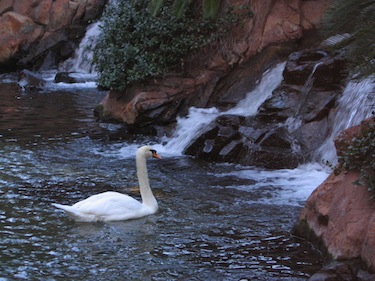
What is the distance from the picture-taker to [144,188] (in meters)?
8.23

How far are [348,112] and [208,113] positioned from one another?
3.29 metres

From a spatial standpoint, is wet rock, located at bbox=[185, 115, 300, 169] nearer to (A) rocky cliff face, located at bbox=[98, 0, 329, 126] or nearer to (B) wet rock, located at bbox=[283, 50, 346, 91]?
(B) wet rock, located at bbox=[283, 50, 346, 91]

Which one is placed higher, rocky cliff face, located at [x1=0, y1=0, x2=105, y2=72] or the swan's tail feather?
rocky cliff face, located at [x1=0, y1=0, x2=105, y2=72]

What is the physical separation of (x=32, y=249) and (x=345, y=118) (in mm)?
5627

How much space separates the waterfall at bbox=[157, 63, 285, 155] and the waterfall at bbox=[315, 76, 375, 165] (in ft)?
6.30

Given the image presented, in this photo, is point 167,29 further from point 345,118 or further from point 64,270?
point 64,270

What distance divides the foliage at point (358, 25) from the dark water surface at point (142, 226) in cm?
181

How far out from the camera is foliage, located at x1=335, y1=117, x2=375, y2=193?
229 inches

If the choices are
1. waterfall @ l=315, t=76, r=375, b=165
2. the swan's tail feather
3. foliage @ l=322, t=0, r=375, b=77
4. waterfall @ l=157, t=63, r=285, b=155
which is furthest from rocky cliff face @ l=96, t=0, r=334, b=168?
foliage @ l=322, t=0, r=375, b=77

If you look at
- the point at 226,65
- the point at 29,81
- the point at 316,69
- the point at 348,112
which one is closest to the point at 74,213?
the point at 348,112

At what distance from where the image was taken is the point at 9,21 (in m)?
24.5

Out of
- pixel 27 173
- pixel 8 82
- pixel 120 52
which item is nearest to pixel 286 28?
pixel 120 52

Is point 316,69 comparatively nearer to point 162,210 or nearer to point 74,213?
point 162,210

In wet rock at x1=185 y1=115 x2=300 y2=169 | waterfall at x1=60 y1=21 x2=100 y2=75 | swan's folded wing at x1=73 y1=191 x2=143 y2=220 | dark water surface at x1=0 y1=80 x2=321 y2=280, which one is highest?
waterfall at x1=60 y1=21 x2=100 y2=75
